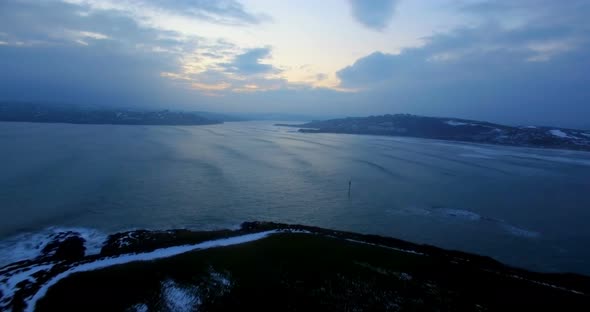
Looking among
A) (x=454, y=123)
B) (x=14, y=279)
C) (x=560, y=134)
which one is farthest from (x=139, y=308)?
(x=454, y=123)

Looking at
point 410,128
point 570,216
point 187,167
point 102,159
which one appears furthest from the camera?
point 410,128

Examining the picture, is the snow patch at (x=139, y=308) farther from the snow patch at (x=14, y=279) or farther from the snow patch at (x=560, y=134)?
the snow patch at (x=560, y=134)

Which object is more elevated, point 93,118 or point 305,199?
point 93,118

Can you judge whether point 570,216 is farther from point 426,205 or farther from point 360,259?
point 360,259

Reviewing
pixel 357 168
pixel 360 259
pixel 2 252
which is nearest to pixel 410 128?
pixel 357 168

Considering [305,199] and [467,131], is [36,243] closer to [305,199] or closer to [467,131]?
[305,199]
